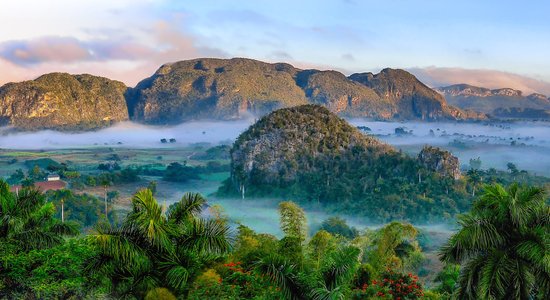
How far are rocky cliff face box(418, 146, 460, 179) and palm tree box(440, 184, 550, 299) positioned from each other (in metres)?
60.8

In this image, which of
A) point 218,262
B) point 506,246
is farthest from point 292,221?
point 506,246

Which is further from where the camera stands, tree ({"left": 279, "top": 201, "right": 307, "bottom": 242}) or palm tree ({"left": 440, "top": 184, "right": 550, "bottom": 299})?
tree ({"left": 279, "top": 201, "right": 307, "bottom": 242})

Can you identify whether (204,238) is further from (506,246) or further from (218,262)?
(506,246)

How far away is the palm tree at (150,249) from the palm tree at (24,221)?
13.0 feet

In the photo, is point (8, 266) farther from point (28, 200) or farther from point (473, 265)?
point (473, 265)

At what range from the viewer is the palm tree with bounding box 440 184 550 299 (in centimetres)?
1020

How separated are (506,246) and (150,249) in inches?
296

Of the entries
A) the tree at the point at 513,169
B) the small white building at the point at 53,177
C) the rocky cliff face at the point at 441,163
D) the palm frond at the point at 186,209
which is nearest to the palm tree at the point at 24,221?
the palm frond at the point at 186,209

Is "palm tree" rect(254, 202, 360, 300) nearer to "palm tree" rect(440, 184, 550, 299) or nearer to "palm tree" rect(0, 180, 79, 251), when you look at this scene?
"palm tree" rect(440, 184, 550, 299)

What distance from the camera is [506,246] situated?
1064 cm

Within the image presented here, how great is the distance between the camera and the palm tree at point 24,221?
14430mm

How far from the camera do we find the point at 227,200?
74.6m

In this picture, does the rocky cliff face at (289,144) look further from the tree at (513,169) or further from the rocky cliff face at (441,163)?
the tree at (513,169)

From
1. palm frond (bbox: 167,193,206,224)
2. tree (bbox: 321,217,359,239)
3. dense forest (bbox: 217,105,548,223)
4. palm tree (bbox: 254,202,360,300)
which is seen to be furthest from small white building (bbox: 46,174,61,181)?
palm tree (bbox: 254,202,360,300)
